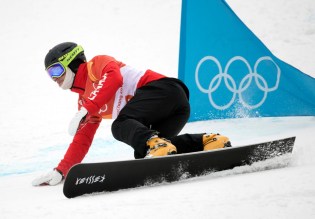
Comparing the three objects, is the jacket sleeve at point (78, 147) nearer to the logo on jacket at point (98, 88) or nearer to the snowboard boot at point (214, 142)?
the logo on jacket at point (98, 88)

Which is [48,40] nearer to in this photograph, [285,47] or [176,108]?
[285,47]

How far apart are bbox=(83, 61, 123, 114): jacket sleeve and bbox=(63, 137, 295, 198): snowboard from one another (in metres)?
0.64

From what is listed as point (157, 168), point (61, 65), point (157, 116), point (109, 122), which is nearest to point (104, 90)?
point (157, 116)

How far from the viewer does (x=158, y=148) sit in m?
2.90

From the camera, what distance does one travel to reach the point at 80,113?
10.6 feet

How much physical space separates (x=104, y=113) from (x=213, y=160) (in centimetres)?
102

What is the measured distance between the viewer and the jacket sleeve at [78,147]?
370 centimetres

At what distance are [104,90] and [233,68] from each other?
9.10 ft

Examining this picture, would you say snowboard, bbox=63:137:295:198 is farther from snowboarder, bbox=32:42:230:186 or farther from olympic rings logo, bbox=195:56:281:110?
olympic rings logo, bbox=195:56:281:110

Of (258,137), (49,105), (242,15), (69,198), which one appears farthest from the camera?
(242,15)

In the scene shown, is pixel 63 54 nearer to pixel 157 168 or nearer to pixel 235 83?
pixel 157 168

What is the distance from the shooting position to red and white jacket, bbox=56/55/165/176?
325 centimetres

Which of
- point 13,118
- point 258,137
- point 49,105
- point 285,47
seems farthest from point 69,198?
point 285,47

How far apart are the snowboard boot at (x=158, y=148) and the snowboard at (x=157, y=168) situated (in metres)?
0.10
